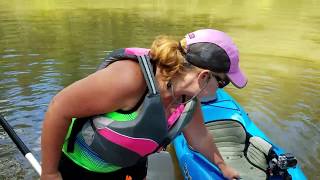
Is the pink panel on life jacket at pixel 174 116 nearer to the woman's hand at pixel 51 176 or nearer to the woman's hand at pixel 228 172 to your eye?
the woman's hand at pixel 51 176

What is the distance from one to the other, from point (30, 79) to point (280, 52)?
19.3ft

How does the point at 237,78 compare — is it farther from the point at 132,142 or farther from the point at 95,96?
the point at 95,96

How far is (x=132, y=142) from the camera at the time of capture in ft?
5.77

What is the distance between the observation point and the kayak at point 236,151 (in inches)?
136

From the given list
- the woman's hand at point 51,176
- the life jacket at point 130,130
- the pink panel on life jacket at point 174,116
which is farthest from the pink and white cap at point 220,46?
the woman's hand at point 51,176

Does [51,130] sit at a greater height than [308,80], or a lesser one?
greater

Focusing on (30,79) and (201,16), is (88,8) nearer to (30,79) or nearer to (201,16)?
(201,16)

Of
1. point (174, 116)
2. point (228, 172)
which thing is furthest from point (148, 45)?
point (174, 116)

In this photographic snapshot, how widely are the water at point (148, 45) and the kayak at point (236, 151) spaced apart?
821 mm

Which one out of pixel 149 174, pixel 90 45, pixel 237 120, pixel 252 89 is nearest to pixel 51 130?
pixel 149 174

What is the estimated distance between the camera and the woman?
1539 mm

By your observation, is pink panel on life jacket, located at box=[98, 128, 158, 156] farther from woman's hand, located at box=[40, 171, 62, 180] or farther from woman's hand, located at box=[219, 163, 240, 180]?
woman's hand, located at box=[219, 163, 240, 180]

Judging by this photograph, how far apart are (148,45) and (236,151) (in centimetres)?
578

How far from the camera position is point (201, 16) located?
14.5 meters
